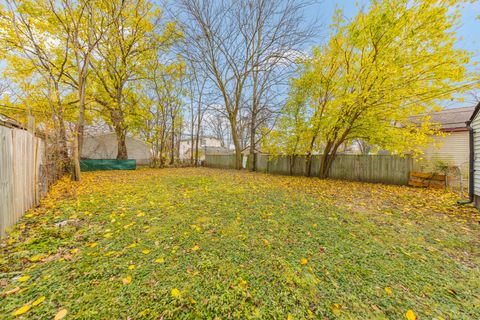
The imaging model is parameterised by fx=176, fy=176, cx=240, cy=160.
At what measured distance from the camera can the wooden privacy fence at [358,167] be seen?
734 cm

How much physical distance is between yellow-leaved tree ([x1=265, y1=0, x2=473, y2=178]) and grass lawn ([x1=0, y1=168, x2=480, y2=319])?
361 centimetres

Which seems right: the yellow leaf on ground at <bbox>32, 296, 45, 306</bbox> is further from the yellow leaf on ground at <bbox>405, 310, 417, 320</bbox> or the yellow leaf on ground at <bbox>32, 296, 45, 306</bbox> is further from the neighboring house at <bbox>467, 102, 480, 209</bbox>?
the neighboring house at <bbox>467, 102, 480, 209</bbox>

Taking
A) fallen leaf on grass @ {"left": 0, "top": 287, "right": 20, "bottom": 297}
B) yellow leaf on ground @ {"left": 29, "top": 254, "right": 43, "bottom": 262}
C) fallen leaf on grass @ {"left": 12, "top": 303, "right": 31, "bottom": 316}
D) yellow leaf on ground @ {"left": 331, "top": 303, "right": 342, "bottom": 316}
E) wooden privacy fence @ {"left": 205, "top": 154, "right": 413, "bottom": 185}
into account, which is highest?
wooden privacy fence @ {"left": 205, "top": 154, "right": 413, "bottom": 185}

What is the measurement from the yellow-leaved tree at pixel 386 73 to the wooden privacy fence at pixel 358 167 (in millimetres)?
1185

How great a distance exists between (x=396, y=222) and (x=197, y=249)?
3626mm

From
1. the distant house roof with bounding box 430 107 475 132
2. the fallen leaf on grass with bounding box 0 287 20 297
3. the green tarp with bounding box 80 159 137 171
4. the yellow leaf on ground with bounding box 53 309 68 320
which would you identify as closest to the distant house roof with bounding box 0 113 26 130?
the fallen leaf on grass with bounding box 0 287 20 297

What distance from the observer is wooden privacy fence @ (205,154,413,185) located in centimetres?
734

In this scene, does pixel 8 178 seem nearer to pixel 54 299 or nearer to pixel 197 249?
pixel 54 299

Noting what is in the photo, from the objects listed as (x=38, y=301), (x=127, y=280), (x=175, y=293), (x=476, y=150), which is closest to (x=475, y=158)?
(x=476, y=150)

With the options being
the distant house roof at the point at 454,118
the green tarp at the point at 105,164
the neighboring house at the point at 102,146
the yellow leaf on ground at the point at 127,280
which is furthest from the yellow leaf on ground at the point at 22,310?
the neighboring house at the point at 102,146

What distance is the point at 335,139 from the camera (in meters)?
7.82

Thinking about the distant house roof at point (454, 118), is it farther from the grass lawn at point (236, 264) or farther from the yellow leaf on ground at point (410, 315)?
the yellow leaf on ground at point (410, 315)

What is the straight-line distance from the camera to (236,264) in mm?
1930

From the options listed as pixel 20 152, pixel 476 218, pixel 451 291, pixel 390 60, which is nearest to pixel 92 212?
pixel 20 152
